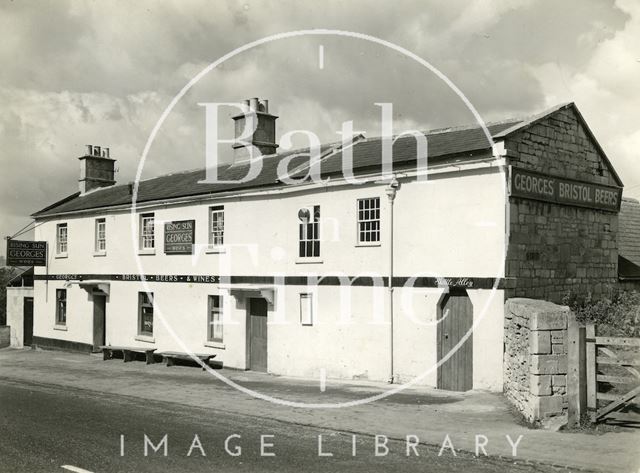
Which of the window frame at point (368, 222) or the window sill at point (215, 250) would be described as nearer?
the window frame at point (368, 222)

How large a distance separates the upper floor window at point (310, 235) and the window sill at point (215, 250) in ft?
10.7

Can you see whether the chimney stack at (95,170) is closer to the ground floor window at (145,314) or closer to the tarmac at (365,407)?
the ground floor window at (145,314)

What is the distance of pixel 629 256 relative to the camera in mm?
20328

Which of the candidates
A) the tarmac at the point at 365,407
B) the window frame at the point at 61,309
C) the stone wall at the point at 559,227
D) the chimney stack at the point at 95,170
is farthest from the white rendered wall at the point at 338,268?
the chimney stack at the point at 95,170

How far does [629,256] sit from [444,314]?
9.35m

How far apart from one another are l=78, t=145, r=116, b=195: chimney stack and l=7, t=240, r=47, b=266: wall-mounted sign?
4.09m

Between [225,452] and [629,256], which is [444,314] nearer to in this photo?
[225,452]

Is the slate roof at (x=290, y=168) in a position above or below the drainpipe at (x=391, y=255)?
above

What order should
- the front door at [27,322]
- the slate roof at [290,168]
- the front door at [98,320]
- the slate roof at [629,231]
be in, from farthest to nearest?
the front door at [27,322]
the front door at [98,320]
the slate roof at [629,231]
the slate roof at [290,168]

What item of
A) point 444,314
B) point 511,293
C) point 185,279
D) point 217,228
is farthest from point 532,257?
point 185,279

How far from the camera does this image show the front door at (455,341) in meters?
14.0

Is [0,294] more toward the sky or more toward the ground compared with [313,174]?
more toward the ground

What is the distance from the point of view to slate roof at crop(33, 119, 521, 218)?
1520 centimetres

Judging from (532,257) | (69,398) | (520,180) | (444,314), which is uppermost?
(520,180)
